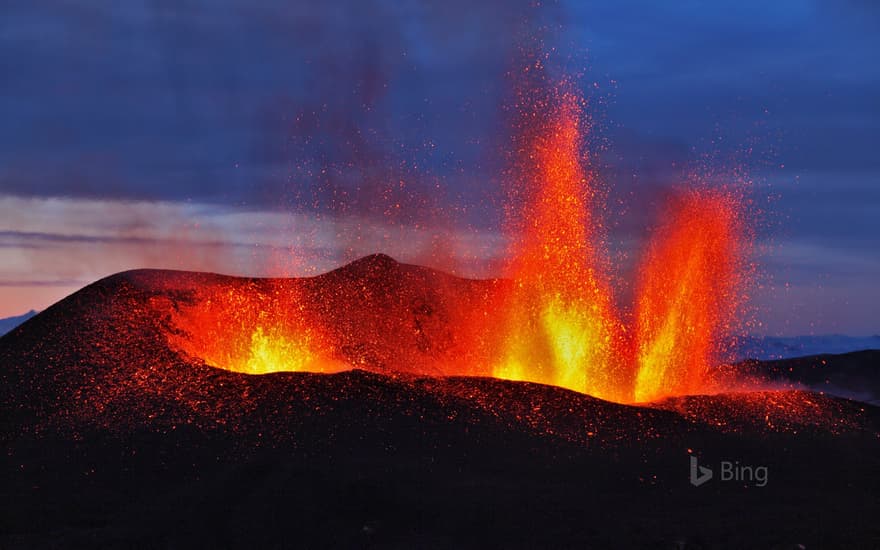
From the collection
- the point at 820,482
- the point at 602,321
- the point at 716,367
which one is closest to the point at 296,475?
the point at 820,482

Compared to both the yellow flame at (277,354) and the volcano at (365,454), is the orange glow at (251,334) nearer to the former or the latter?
the yellow flame at (277,354)

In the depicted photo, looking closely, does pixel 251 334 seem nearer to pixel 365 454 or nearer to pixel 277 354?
pixel 277 354

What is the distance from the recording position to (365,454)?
55.5 feet

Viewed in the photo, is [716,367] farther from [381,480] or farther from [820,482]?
[381,480]

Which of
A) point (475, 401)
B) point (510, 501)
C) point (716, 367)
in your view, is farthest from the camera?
point (716, 367)

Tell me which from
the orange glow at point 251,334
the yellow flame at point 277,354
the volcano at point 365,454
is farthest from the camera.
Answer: the yellow flame at point 277,354

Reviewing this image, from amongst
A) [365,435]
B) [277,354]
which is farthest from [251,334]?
[365,435]

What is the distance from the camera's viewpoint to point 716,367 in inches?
1453

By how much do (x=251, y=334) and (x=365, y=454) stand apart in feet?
34.8

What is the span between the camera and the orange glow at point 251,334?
82.3 ft

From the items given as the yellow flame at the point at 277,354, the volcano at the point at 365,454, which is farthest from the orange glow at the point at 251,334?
the volcano at the point at 365,454

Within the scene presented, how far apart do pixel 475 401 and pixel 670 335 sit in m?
11.8

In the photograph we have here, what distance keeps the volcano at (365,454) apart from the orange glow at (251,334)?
0.12 m

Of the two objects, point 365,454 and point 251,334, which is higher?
point 251,334
